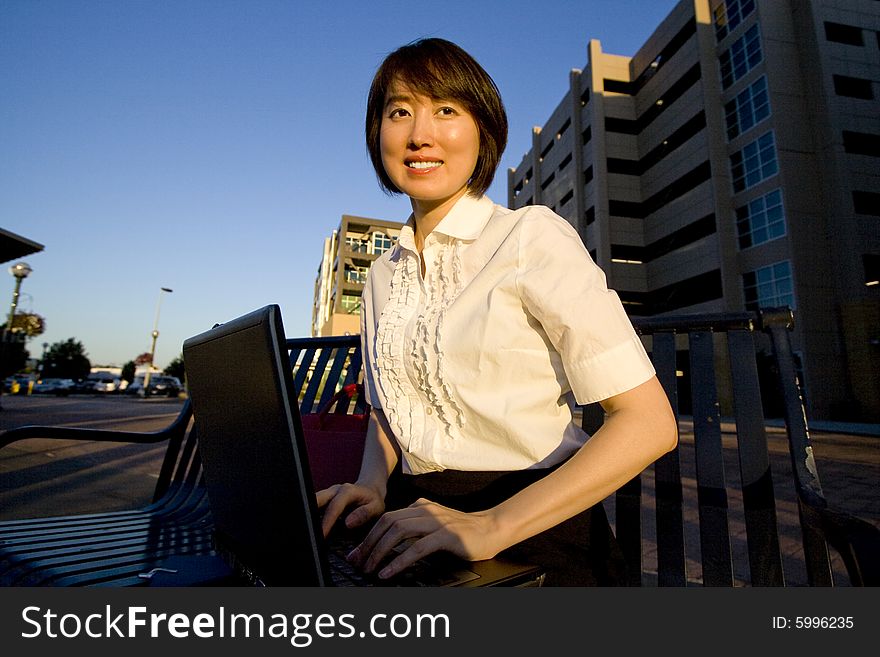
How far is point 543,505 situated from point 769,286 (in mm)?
24737

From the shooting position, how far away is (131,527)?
1670 millimetres

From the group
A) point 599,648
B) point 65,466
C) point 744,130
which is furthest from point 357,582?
point 744,130

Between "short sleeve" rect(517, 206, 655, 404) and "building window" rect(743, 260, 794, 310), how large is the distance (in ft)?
74.3

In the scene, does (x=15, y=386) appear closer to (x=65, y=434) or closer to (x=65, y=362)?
(x=65, y=362)

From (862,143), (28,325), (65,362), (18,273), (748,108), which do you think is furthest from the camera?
(65,362)

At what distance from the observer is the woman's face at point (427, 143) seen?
1.23 metres

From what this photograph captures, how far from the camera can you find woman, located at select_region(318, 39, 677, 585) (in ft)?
2.75

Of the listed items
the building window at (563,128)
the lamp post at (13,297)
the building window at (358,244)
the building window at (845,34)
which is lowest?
the lamp post at (13,297)

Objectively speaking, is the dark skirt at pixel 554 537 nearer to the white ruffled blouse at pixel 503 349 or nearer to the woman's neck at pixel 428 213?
the white ruffled blouse at pixel 503 349

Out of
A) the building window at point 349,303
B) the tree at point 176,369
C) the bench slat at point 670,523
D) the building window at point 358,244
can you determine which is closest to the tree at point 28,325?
the building window at point 349,303

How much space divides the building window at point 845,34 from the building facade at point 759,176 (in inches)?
2.4

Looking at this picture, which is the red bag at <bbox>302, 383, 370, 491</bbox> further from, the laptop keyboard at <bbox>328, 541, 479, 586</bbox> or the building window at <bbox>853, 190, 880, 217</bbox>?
the building window at <bbox>853, 190, 880, 217</bbox>

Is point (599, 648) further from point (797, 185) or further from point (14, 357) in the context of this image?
point (14, 357)

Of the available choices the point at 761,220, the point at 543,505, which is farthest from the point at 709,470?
the point at 761,220
